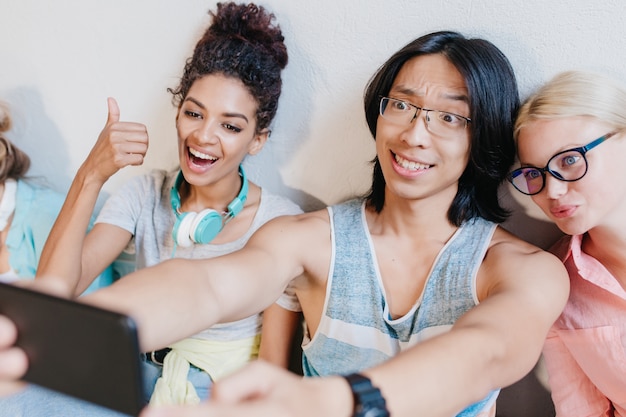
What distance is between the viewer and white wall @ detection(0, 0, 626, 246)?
1.07 metres

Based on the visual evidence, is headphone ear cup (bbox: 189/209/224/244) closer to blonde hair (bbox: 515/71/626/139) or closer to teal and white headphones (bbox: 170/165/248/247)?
teal and white headphones (bbox: 170/165/248/247)

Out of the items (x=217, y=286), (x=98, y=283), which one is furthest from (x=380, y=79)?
(x=98, y=283)

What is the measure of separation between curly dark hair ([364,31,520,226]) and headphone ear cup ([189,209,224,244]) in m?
0.43

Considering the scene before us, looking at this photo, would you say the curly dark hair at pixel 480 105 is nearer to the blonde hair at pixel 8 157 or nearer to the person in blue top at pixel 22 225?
the person in blue top at pixel 22 225

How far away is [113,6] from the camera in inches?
55.4

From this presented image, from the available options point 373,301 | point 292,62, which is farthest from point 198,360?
point 292,62

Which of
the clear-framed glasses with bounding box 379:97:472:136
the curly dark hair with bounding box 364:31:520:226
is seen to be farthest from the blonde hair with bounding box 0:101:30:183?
the clear-framed glasses with bounding box 379:97:472:136

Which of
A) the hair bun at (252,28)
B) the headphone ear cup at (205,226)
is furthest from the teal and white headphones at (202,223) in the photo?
the hair bun at (252,28)

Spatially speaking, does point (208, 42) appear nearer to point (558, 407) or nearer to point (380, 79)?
point (380, 79)

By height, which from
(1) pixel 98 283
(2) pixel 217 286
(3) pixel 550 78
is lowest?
(1) pixel 98 283

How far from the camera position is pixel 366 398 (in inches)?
19.6

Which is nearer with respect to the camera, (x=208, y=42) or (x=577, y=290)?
(x=577, y=290)

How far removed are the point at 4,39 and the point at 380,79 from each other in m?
1.20

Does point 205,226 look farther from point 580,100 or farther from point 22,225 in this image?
point 580,100
